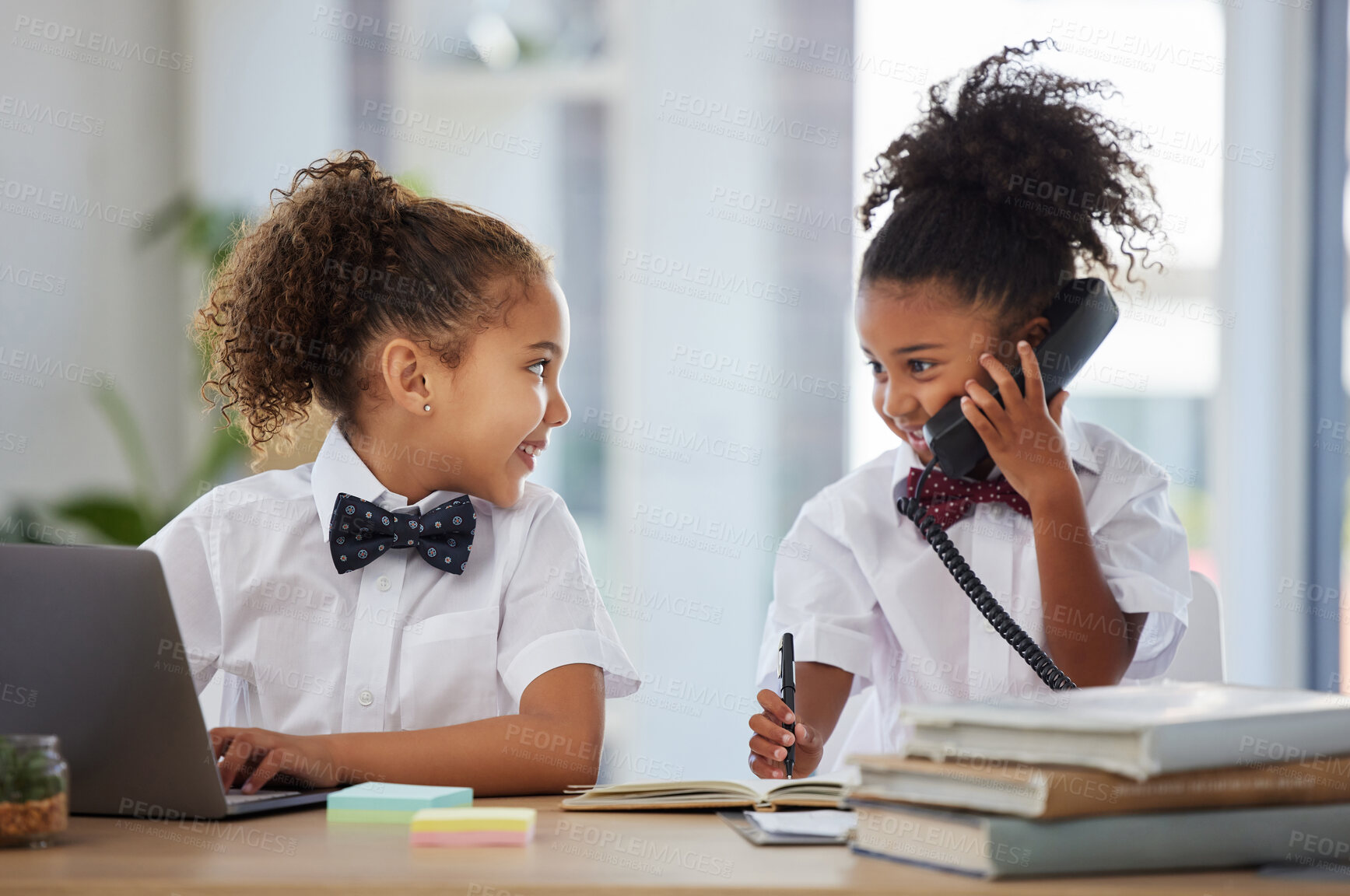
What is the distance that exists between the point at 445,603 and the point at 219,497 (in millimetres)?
317

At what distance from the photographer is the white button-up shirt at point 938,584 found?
5.20ft

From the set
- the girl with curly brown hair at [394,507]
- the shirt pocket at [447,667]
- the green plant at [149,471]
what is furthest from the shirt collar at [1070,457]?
the green plant at [149,471]

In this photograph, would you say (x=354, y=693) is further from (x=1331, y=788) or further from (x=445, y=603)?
(x=1331, y=788)

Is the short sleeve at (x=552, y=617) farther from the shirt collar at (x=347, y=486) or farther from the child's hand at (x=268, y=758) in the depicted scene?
the child's hand at (x=268, y=758)

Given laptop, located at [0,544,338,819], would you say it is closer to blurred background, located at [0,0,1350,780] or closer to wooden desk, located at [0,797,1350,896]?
wooden desk, located at [0,797,1350,896]

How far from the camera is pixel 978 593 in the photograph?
1516 mm

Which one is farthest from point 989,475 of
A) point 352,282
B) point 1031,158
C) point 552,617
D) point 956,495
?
point 352,282

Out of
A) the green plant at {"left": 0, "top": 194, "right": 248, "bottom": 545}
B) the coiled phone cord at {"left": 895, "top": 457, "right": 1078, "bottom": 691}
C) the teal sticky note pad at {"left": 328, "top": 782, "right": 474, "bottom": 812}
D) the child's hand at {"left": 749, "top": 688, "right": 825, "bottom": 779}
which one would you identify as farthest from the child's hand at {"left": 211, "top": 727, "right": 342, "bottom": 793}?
the green plant at {"left": 0, "top": 194, "right": 248, "bottom": 545}

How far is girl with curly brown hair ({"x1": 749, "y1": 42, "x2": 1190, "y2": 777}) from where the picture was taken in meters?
1.52

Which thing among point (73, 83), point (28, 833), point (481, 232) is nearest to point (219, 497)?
point (481, 232)

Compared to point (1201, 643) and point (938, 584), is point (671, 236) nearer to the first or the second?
point (938, 584)

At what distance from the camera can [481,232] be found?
4.95 feet

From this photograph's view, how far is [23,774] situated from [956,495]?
1.20 meters

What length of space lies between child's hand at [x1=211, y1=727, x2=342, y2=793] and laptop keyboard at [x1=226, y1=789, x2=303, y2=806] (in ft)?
0.05
